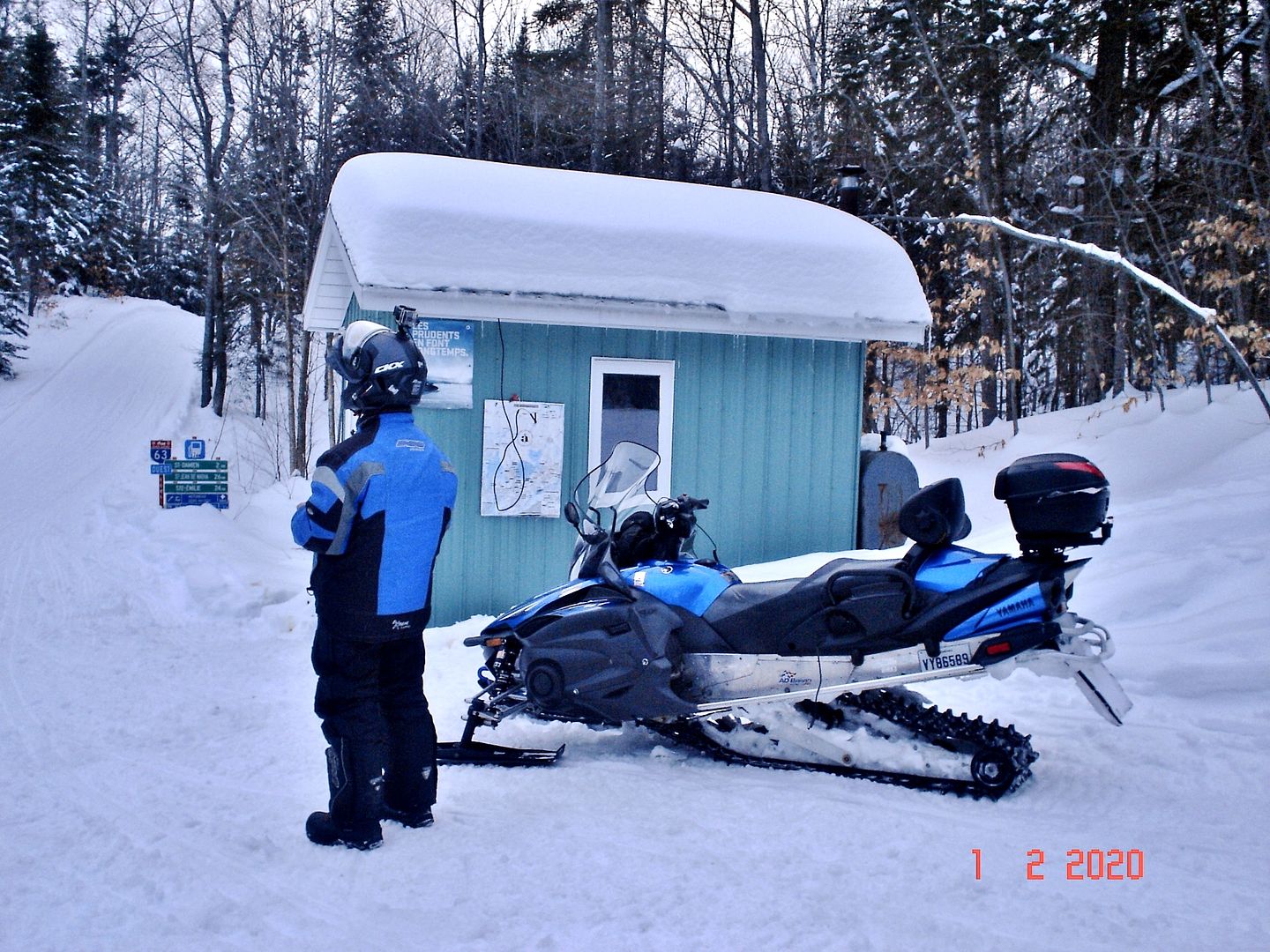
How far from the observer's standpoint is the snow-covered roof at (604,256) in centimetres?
621

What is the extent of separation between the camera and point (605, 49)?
20906mm

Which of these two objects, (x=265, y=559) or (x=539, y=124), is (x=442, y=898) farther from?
(x=539, y=124)

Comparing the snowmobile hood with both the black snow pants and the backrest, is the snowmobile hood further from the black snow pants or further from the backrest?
the backrest

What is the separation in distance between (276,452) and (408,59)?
32.3ft

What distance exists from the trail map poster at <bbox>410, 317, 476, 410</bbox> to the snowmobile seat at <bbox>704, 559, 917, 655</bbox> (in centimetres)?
312

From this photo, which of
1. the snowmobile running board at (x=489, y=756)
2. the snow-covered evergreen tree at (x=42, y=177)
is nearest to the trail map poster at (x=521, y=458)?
the snowmobile running board at (x=489, y=756)

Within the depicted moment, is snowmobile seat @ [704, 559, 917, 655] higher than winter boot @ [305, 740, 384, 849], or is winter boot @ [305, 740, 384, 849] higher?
snowmobile seat @ [704, 559, 917, 655]

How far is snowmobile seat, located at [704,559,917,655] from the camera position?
3.52 meters

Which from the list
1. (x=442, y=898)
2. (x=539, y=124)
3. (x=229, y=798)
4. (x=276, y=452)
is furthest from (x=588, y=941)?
(x=539, y=124)

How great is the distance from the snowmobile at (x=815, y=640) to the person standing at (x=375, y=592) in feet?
2.21

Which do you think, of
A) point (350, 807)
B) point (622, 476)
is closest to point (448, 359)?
point (622, 476)

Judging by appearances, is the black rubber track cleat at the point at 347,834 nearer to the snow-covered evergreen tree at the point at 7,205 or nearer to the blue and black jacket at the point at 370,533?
the blue and black jacket at the point at 370,533

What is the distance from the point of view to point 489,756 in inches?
152
